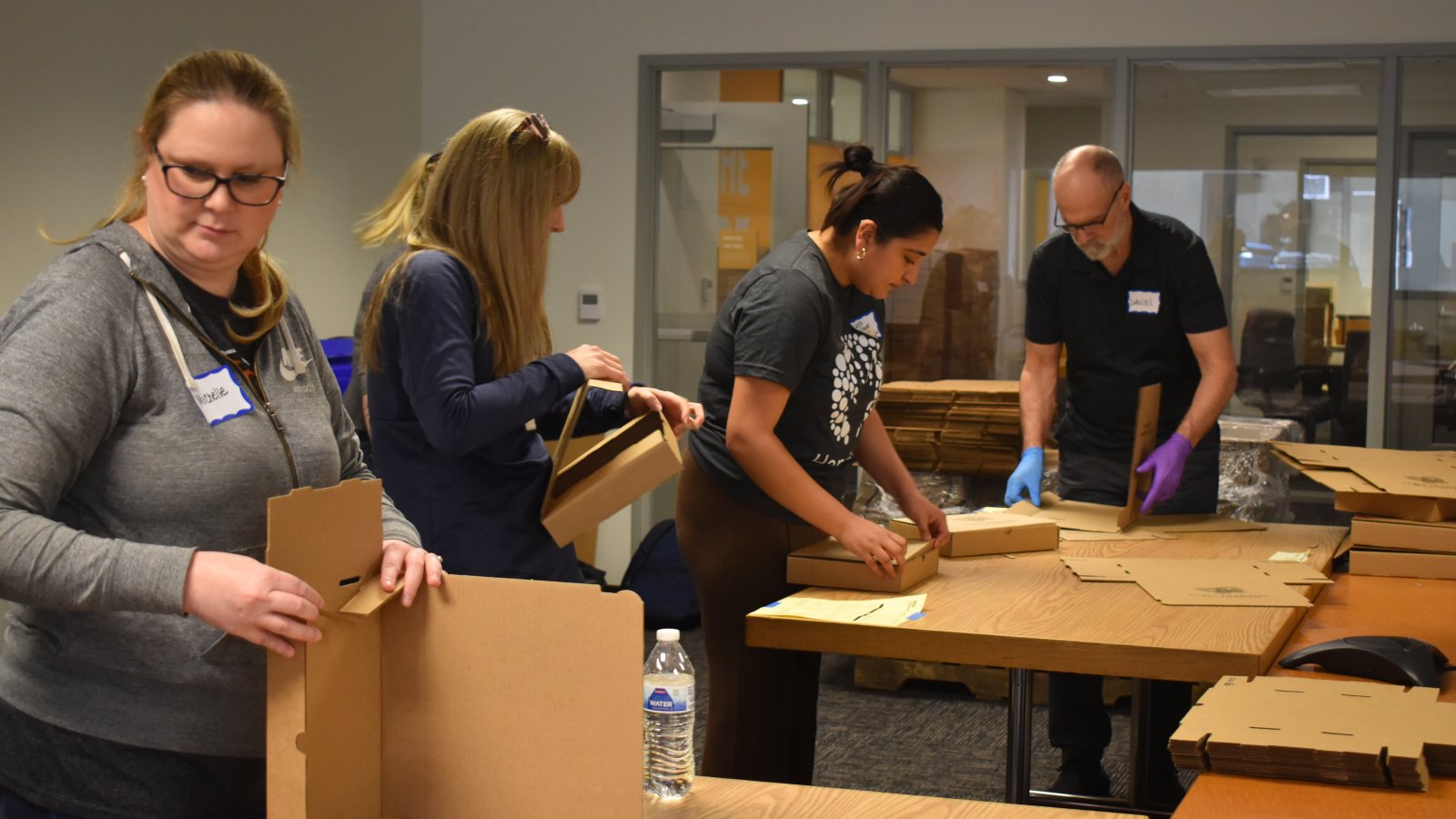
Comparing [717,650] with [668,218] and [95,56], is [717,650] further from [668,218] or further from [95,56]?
[668,218]

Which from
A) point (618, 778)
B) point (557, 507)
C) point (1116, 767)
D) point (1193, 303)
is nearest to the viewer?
point (618, 778)

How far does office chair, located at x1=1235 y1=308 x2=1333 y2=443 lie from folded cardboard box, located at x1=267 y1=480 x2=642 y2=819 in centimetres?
441

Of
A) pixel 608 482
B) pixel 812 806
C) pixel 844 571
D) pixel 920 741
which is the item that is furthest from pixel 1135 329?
pixel 812 806

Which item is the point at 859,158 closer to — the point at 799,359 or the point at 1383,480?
the point at 799,359

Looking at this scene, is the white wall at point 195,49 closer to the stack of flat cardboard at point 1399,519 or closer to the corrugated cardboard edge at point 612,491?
the corrugated cardboard edge at point 612,491

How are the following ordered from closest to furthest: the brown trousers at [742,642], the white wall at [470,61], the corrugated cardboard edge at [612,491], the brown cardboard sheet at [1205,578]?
the corrugated cardboard edge at [612,491] → the brown cardboard sheet at [1205,578] → the brown trousers at [742,642] → the white wall at [470,61]

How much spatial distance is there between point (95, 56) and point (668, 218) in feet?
7.39

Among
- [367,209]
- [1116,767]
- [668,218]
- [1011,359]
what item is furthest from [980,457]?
[367,209]

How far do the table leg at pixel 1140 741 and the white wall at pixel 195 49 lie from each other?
201 centimetres

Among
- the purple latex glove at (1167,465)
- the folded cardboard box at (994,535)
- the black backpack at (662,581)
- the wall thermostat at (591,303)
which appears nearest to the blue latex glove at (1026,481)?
the purple latex glove at (1167,465)

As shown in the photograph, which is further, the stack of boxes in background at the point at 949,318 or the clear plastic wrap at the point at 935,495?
the stack of boxes in background at the point at 949,318

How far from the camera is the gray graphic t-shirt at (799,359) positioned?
7.20ft

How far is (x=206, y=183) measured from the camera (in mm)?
1286

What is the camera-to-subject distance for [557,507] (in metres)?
2.09
